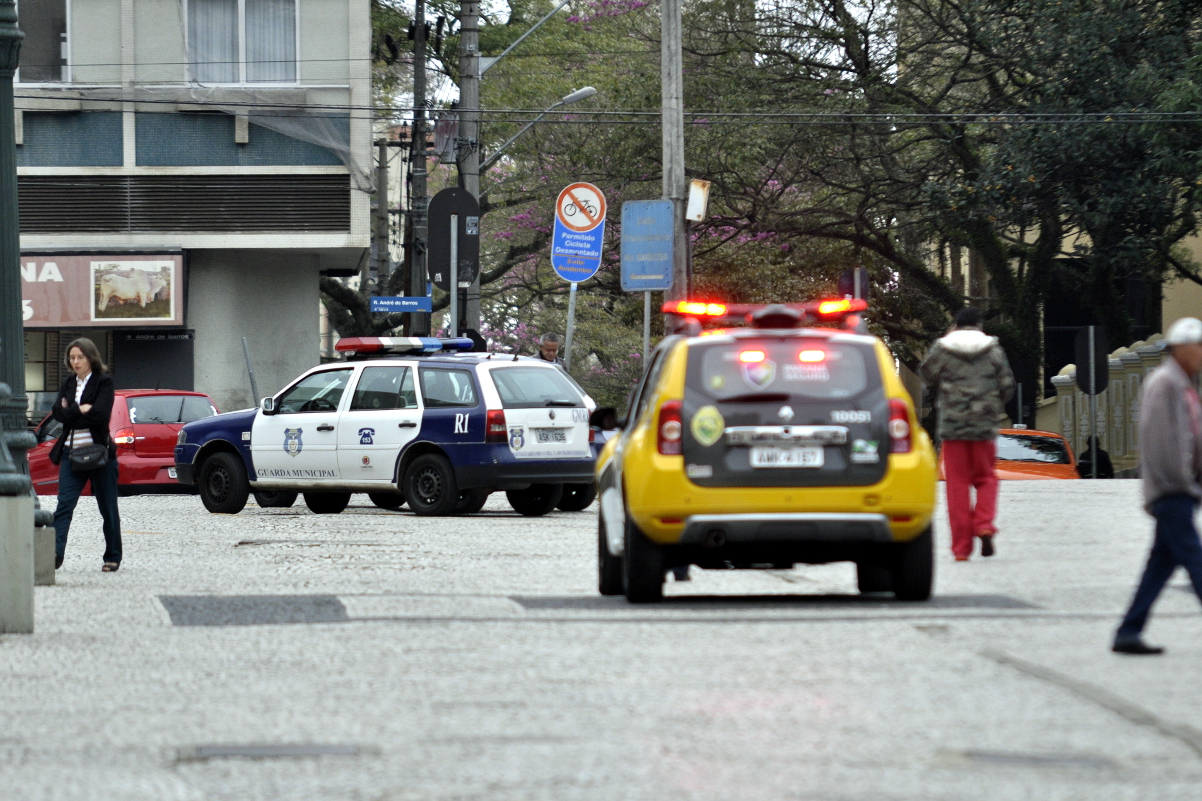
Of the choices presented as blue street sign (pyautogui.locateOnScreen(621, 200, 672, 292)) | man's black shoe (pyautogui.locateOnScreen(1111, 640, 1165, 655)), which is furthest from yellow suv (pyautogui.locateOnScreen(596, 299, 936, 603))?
blue street sign (pyautogui.locateOnScreen(621, 200, 672, 292))

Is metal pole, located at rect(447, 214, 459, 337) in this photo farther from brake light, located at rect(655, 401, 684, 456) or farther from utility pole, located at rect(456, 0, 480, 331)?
brake light, located at rect(655, 401, 684, 456)

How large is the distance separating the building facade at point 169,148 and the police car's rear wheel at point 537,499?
38.2 feet

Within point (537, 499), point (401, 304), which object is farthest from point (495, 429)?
point (401, 304)

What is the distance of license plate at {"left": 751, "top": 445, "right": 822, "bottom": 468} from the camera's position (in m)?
10.1

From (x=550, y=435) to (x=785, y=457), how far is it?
27.7ft

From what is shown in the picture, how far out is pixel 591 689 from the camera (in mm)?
7477

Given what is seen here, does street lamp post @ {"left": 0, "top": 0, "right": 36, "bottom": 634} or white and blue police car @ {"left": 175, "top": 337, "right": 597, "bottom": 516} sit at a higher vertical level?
street lamp post @ {"left": 0, "top": 0, "right": 36, "bottom": 634}

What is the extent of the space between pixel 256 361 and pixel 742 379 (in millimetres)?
22476

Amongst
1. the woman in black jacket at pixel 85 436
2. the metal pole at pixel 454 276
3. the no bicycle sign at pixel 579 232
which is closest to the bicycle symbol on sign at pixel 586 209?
the no bicycle sign at pixel 579 232

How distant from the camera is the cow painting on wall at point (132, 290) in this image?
2995 cm

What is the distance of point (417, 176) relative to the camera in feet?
106

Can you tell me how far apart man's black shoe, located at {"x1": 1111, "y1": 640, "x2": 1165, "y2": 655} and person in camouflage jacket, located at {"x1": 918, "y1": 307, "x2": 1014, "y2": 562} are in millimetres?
4546

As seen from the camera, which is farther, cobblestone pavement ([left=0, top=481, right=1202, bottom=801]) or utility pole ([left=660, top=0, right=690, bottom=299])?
utility pole ([left=660, top=0, right=690, bottom=299])

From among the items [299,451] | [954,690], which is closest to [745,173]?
[299,451]
